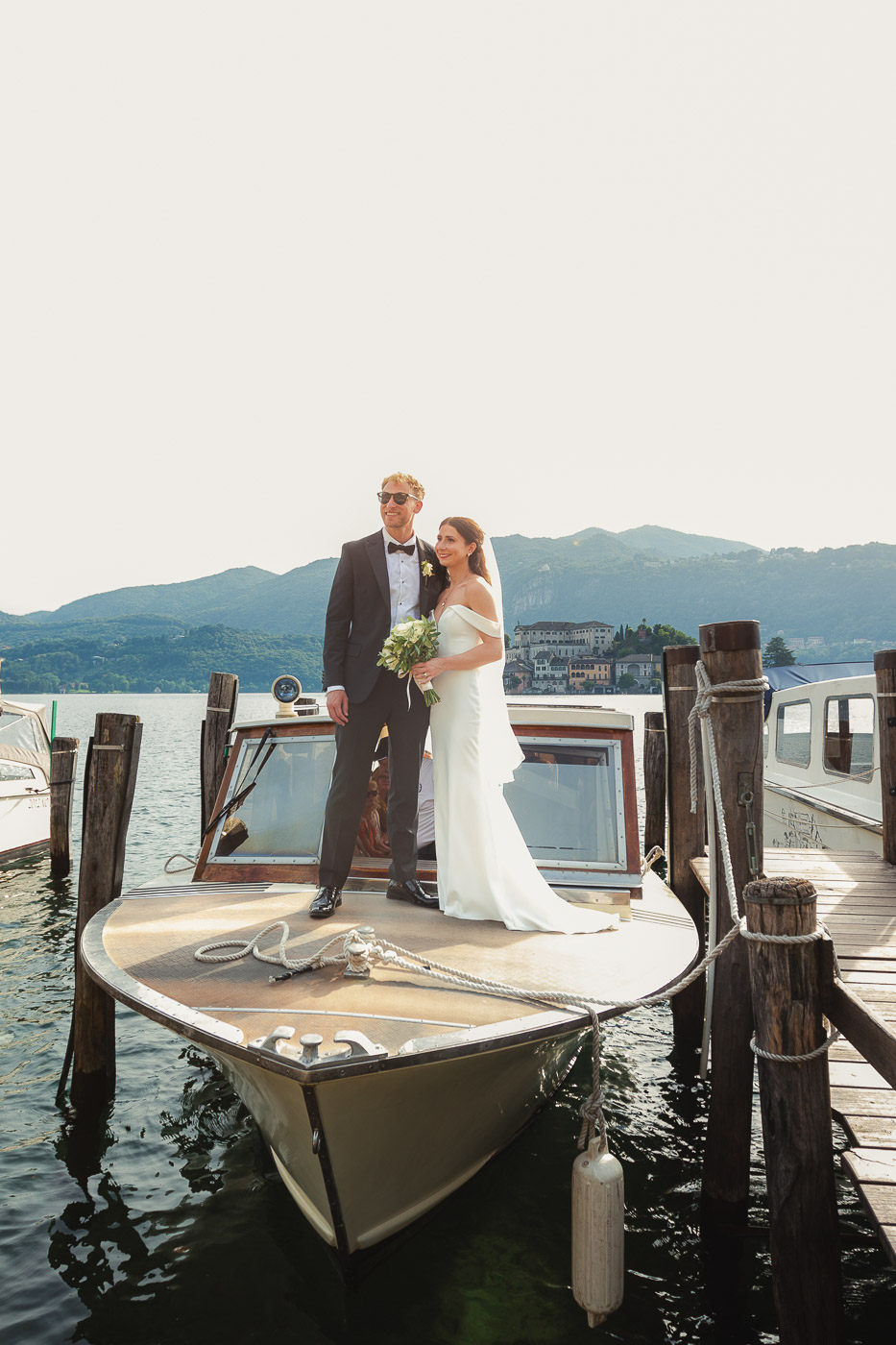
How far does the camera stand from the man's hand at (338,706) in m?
5.18

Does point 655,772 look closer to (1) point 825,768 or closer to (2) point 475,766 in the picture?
(1) point 825,768

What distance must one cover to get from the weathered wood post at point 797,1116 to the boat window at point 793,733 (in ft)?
29.1

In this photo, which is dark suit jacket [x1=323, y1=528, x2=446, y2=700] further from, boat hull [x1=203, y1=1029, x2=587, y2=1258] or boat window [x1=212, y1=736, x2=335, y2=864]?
boat hull [x1=203, y1=1029, x2=587, y2=1258]

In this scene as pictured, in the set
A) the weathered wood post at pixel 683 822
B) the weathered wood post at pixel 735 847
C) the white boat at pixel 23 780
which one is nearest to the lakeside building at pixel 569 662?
the white boat at pixel 23 780

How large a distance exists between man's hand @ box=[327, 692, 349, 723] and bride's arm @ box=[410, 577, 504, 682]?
458mm

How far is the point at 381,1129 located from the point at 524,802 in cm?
300

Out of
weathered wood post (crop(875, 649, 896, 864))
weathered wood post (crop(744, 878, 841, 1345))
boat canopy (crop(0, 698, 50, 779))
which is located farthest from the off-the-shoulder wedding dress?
boat canopy (crop(0, 698, 50, 779))

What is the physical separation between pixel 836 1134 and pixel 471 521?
447 cm

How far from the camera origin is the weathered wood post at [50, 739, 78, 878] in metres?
14.0

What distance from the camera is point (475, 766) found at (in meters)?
5.05

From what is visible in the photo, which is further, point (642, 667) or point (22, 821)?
point (642, 667)

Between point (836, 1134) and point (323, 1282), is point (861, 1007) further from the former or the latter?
point (836, 1134)

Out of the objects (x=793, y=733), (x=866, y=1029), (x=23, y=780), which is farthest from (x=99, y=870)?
(x=23, y=780)

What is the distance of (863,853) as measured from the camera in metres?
7.79
